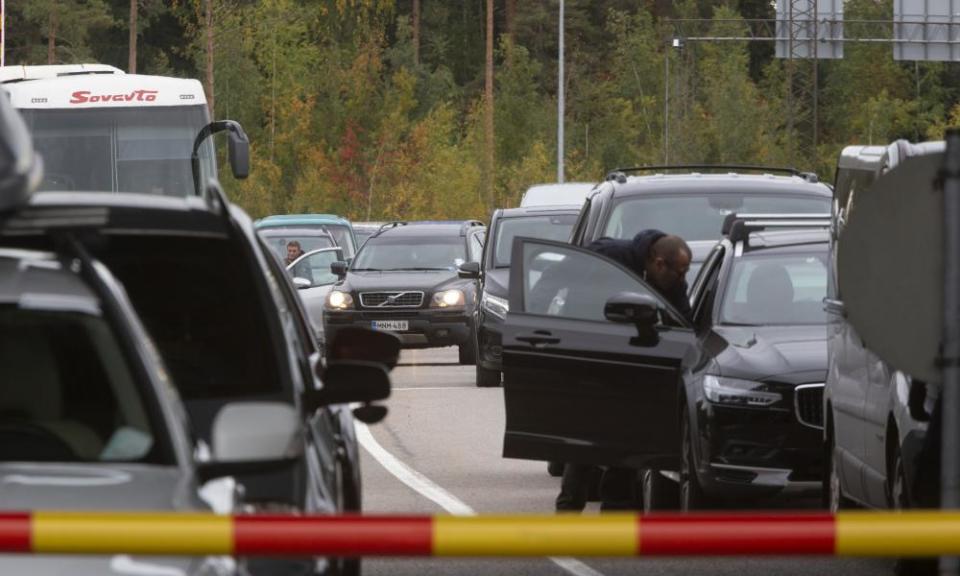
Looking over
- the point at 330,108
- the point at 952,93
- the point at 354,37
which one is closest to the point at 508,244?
the point at 330,108

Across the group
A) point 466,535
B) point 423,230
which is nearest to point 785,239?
point 466,535

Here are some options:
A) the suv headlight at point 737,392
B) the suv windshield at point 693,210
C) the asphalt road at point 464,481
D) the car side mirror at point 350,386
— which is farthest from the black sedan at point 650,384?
the car side mirror at point 350,386

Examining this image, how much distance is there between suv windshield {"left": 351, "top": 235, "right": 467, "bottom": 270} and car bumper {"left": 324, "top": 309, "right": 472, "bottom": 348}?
1268 millimetres

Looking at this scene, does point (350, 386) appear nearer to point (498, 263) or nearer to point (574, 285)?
point (574, 285)

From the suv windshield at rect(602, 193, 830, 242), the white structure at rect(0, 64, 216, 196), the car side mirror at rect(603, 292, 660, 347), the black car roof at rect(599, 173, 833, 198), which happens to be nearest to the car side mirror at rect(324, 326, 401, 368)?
the car side mirror at rect(603, 292, 660, 347)

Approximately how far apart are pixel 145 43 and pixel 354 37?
19385 millimetres

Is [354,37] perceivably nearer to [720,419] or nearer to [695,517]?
[720,419]

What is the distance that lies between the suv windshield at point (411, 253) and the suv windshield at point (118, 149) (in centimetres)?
374

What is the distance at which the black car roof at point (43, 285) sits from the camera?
6.24 meters

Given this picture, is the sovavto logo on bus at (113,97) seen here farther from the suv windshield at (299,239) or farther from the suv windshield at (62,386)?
the suv windshield at (62,386)

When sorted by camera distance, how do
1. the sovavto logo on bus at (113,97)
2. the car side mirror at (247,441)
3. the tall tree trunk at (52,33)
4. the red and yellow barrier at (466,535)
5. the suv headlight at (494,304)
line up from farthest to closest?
1. the tall tree trunk at (52,33)
2. the sovavto logo on bus at (113,97)
3. the suv headlight at (494,304)
4. the car side mirror at (247,441)
5. the red and yellow barrier at (466,535)

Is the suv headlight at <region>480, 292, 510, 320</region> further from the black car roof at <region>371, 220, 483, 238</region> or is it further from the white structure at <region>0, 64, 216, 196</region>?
the black car roof at <region>371, 220, 483, 238</region>

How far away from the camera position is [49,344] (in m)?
6.32

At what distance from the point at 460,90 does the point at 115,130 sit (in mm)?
92661
